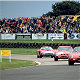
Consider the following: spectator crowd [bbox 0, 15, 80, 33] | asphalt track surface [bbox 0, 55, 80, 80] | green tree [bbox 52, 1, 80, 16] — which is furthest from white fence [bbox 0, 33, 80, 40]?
green tree [bbox 52, 1, 80, 16]

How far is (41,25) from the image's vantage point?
59875mm

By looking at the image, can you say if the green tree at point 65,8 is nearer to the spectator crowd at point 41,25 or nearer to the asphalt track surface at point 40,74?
the spectator crowd at point 41,25

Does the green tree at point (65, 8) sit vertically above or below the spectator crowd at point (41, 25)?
above

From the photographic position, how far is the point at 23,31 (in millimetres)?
59875

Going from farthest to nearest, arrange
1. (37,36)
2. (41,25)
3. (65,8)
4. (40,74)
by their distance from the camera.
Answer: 1. (65,8)
2. (41,25)
3. (37,36)
4. (40,74)

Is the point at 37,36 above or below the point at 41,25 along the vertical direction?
below

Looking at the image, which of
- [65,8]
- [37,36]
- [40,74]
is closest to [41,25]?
[37,36]

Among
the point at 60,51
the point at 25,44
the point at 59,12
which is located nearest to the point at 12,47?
the point at 25,44

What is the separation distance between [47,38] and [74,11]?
3996 cm

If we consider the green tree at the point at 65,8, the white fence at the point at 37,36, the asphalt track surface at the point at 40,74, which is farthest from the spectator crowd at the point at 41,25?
the asphalt track surface at the point at 40,74

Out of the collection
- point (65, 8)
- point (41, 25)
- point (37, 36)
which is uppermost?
point (65, 8)

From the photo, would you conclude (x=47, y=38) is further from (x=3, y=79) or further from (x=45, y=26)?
(x=3, y=79)

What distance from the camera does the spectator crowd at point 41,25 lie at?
58.6 m

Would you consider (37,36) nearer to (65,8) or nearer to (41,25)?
(41,25)
